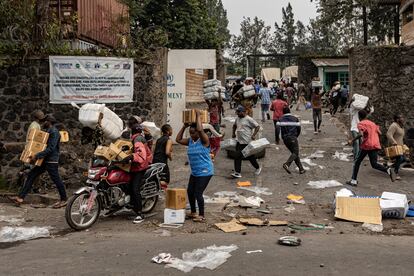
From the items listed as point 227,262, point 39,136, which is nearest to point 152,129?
point 39,136

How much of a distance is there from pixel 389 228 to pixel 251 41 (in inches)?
3270

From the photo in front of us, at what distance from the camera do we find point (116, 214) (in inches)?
333

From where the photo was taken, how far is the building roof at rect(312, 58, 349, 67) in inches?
1346

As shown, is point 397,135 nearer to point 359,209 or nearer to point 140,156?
point 359,209

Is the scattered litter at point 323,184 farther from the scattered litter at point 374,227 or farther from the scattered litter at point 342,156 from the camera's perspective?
the scattered litter at point 374,227

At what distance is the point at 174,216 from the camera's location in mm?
7758

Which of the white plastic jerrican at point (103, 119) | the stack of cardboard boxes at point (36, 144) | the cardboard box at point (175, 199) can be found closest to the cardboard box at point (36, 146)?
the stack of cardboard boxes at point (36, 144)

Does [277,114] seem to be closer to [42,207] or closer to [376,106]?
[376,106]

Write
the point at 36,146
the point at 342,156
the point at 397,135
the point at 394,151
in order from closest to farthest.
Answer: the point at 36,146
the point at 394,151
the point at 397,135
the point at 342,156

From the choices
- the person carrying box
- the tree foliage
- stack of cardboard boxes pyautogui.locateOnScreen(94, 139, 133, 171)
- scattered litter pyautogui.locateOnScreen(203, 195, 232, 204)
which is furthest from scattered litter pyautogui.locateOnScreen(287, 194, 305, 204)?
the tree foliage

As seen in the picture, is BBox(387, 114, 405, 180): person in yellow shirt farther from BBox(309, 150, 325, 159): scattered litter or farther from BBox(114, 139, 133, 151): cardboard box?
BBox(114, 139, 133, 151): cardboard box

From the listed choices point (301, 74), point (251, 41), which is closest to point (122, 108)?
point (301, 74)

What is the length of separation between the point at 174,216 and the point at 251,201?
195cm

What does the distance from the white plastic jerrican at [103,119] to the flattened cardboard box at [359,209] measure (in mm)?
4400
